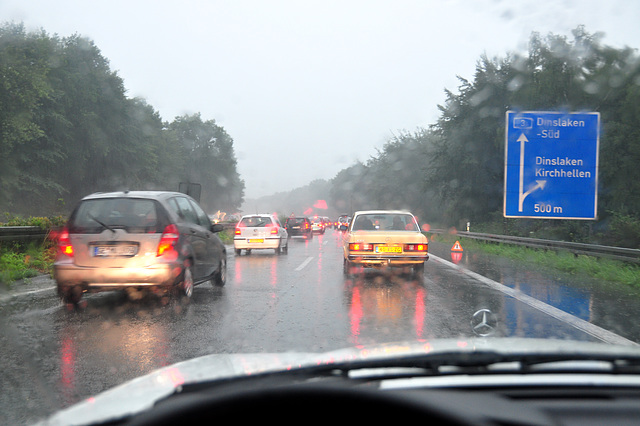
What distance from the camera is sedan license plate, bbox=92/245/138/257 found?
7.78 meters

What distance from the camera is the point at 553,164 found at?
1623cm

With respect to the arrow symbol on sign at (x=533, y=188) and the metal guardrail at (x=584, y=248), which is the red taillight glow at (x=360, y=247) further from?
the arrow symbol on sign at (x=533, y=188)

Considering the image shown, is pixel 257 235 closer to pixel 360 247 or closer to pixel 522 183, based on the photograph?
pixel 360 247

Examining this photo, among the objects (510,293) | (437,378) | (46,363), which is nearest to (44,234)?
(46,363)

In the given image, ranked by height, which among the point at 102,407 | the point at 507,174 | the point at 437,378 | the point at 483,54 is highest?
the point at 483,54

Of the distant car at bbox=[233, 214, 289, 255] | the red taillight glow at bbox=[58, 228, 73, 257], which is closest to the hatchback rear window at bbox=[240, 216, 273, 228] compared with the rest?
the distant car at bbox=[233, 214, 289, 255]

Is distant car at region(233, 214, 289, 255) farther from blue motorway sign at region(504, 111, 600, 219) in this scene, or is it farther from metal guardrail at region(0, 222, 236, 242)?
blue motorway sign at region(504, 111, 600, 219)

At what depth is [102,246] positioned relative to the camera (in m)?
7.80

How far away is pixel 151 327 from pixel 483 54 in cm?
3810

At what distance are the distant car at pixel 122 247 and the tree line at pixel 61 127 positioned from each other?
122 feet

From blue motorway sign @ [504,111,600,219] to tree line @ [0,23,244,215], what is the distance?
36.6 metres

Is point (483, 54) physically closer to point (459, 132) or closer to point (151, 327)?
point (459, 132)

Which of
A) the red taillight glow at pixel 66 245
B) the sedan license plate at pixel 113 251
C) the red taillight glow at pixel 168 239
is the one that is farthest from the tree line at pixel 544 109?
the red taillight glow at pixel 66 245

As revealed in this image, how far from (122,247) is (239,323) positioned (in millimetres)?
2171
